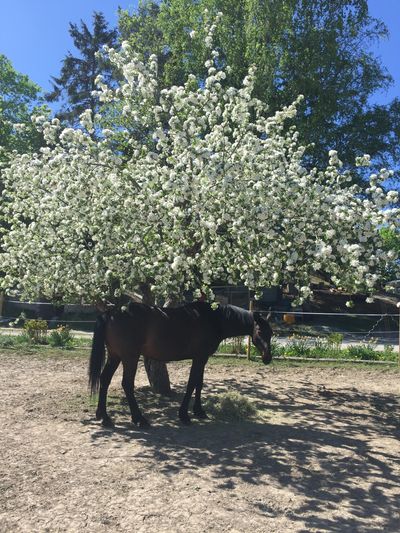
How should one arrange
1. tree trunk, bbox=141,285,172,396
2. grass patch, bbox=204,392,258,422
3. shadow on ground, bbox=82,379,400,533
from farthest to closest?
1. tree trunk, bbox=141,285,172,396
2. grass patch, bbox=204,392,258,422
3. shadow on ground, bbox=82,379,400,533

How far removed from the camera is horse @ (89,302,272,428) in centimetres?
779

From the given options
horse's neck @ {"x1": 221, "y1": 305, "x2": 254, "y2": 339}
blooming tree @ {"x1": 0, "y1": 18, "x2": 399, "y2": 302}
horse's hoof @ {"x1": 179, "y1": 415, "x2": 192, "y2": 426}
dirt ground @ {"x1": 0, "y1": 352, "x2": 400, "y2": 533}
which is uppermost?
blooming tree @ {"x1": 0, "y1": 18, "x2": 399, "y2": 302}

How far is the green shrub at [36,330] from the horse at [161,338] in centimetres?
837

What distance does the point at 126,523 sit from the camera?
15.2ft

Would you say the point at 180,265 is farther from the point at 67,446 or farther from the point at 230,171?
the point at 67,446

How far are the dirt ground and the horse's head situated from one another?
107 centimetres

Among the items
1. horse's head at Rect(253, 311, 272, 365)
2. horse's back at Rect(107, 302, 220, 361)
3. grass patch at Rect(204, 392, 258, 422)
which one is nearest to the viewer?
horse's back at Rect(107, 302, 220, 361)

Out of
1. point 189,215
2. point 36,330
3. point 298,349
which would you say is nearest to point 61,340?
point 36,330

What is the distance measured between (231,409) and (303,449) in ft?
6.25

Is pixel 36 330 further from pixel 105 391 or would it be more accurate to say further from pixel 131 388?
→ pixel 131 388

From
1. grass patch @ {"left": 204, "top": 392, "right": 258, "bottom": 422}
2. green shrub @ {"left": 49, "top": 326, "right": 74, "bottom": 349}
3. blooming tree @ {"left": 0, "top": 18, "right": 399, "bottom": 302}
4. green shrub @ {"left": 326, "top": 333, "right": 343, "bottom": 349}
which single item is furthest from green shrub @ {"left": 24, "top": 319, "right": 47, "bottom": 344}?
green shrub @ {"left": 326, "top": 333, "right": 343, "bottom": 349}

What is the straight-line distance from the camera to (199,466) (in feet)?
20.2

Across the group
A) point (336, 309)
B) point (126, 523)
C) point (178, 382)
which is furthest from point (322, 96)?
point (126, 523)

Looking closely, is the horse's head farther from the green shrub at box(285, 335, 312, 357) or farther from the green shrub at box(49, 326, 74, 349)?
the green shrub at box(49, 326, 74, 349)
